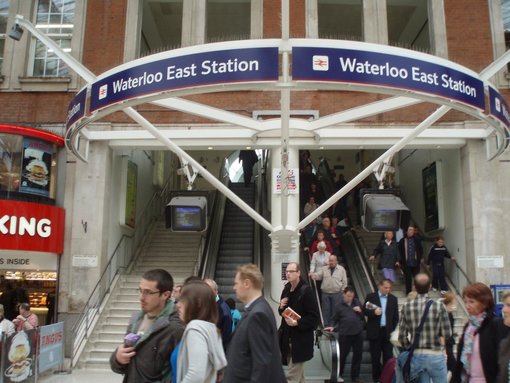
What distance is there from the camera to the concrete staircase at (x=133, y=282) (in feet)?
38.1

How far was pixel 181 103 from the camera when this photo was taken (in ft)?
32.7

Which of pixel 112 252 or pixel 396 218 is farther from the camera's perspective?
pixel 112 252

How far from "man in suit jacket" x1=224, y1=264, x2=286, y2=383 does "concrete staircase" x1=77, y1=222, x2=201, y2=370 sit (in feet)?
18.0

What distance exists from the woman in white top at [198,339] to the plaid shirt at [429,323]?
3.05 meters

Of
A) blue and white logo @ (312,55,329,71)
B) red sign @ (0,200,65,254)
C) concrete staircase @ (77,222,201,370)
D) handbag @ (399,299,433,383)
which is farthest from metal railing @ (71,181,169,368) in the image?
blue and white logo @ (312,55,329,71)

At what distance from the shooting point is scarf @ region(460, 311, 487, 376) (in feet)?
15.0

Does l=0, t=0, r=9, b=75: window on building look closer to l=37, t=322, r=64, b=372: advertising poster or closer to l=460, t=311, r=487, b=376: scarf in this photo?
l=37, t=322, r=64, b=372: advertising poster

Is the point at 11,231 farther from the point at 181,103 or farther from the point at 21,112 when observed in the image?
the point at 181,103

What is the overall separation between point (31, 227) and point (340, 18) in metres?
11.6

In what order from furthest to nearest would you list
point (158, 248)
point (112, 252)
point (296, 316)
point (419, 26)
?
point (419, 26) < point (158, 248) < point (112, 252) < point (296, 316)

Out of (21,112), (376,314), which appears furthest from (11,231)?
(376,314)

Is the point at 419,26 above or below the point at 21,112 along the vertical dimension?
above

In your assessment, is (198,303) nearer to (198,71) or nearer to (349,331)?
(198,71)

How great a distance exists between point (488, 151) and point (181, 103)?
7602 millimetres
